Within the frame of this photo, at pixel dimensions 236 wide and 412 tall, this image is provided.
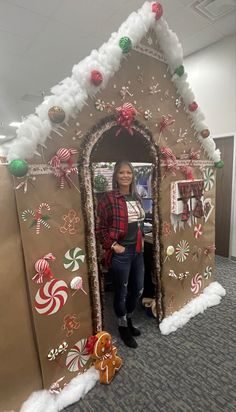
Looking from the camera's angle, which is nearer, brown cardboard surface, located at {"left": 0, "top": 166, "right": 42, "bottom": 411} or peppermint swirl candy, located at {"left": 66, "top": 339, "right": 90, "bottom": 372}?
brown cardboard surface, located at {"left": 0, "top": 166, "right": 42, "bottom": 411}

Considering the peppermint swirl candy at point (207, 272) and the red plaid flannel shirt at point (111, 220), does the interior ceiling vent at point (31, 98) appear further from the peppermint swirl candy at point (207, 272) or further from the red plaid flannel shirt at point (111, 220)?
the peppermint swirl candy at point (207, 272)

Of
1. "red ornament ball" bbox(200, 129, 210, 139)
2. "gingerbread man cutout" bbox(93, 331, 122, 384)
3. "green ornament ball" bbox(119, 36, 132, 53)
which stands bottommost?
"gingerbread man cutout" bbox(93, 331, 122, 384)

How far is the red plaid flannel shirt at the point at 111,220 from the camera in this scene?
5.60 ft

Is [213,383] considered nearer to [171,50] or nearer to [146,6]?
[171,50]

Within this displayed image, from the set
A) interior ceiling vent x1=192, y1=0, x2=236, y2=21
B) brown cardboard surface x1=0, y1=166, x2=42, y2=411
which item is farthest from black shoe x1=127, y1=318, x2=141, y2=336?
interior ceiling vent x1=192, y1=0, x2=236, y2=21

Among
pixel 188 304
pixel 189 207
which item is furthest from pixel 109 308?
pixel 189 207

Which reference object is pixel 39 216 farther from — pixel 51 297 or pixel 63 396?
pixel 63 396

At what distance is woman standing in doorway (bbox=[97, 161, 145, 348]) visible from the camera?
5.63 ft

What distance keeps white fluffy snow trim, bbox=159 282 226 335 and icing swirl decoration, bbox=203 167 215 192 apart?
1.08 m

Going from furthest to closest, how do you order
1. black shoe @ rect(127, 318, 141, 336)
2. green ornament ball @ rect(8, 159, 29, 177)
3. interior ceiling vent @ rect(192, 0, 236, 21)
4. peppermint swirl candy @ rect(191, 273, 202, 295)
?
interior ceiling vent @ rect(192, 0, 236, 21) < peppermint swirl candy @ rect(191, 273, 202, 295) < black shoe @ rect(127, 318, 141, 336) < green ornament ball @ rect(8, 159, 29, 177)

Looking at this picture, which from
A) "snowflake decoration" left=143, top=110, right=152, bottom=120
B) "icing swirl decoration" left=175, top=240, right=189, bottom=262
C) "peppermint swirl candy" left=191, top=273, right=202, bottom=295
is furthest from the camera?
"peppermint swirl candy" left=191, top=273, right=202, bottom=295

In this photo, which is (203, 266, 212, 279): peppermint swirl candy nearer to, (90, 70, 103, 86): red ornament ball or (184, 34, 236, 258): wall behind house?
(184, 34, 236, 258): wall behind house

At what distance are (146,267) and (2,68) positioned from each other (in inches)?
137

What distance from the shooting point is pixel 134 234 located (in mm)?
1790
